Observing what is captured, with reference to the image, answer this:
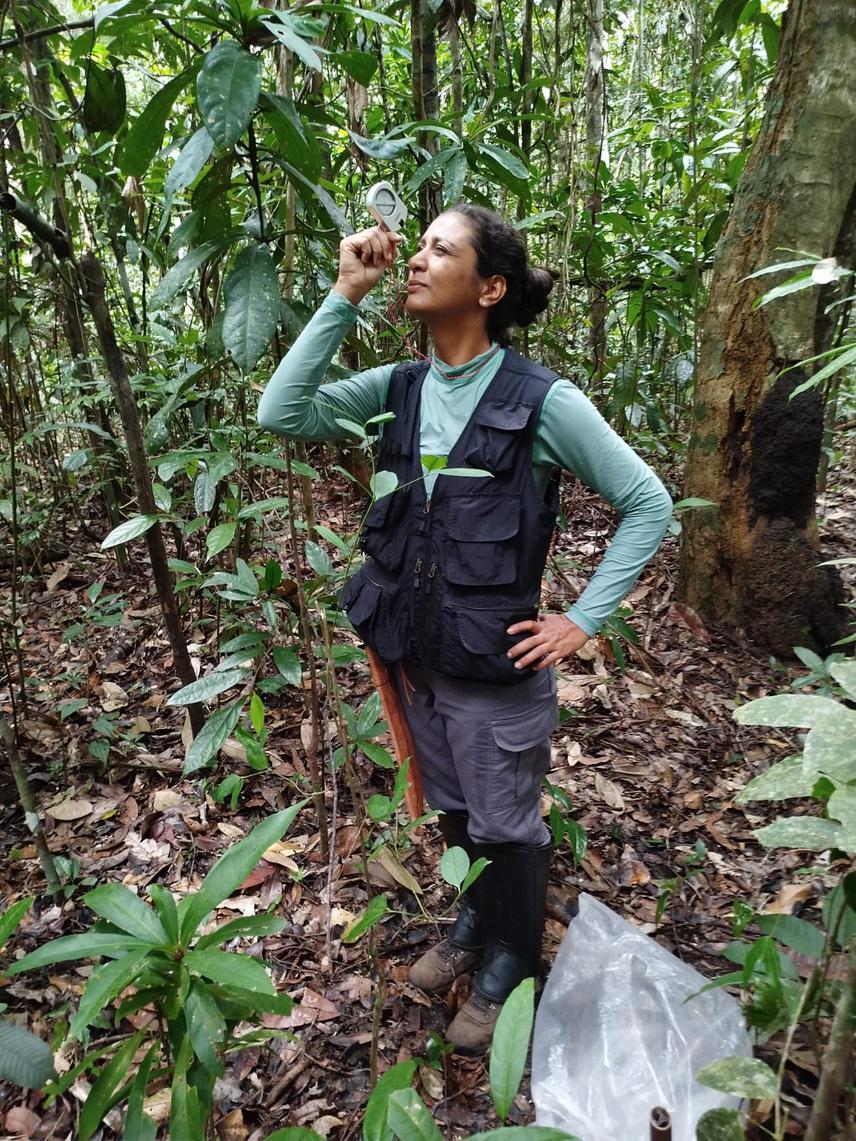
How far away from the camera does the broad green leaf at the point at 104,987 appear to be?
2.93ft

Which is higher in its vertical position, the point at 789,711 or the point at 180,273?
the point at 180,273

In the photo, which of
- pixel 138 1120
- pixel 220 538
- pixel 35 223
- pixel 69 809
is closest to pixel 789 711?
pixel 138 1120

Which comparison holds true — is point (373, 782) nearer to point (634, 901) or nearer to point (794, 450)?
point (634, 901)

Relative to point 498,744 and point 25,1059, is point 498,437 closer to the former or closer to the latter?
point 498,744

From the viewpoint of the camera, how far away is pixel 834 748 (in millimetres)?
704

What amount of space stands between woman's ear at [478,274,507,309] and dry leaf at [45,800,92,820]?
6.39 ft

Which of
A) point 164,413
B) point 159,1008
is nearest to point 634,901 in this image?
point 159,1008

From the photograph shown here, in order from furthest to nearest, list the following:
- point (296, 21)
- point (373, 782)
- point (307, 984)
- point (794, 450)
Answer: point (794, 450) → point (373, 782) → point (307, 984) → point (296, 21)

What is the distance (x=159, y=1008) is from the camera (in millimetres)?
1052

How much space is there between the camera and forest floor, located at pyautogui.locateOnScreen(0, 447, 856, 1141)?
157 centimetres

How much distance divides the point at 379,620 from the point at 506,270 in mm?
814

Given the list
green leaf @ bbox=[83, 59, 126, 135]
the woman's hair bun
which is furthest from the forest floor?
green leaf @ bbox=[83, 59, 126, 135]

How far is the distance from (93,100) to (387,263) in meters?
0.97

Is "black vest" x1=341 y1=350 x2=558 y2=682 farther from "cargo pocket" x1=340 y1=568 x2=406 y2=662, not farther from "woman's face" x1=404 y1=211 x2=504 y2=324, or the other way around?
"woman's face" x1=404 y1=211 x2=504 y2=324
